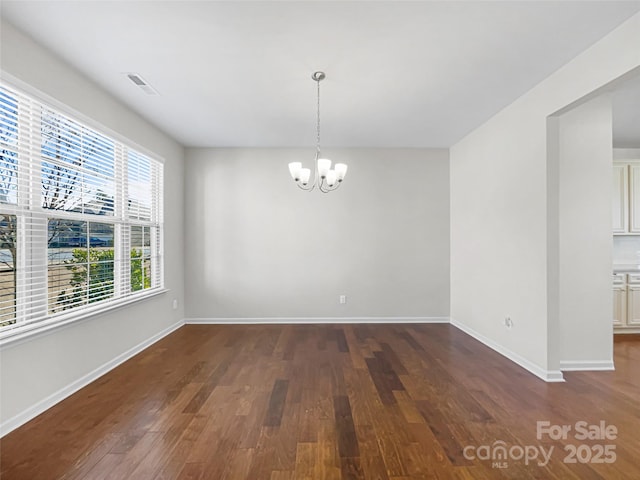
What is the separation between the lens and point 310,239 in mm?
5383

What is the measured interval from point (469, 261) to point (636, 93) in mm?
2545

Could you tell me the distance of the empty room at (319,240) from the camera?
217 centimetres

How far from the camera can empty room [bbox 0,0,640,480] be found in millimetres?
2172

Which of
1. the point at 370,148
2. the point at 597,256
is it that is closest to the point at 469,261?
the point at 597,256

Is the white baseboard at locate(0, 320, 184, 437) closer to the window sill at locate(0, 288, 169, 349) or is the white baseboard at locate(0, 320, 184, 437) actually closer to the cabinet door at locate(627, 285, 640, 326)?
the window sill at locate(0, 288, 169, 349)

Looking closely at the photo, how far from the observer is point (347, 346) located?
163 inches

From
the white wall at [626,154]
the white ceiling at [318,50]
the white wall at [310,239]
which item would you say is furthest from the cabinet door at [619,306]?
the white ceiling at [318,50]

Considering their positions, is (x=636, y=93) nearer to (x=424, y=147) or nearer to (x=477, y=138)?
(x=477, y=138)

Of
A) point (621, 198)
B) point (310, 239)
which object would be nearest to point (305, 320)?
point (310, 239)

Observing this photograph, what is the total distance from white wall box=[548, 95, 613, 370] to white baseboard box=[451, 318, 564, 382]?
0.32 m

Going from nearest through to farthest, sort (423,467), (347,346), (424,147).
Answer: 1. (423,467)
2. (347,346)
3. (424,147)

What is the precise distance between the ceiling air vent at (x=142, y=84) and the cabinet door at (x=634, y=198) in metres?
6.23

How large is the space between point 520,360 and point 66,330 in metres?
4.38

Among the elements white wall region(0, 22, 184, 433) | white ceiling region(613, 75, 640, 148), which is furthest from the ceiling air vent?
white ceiling region(613, 75, 640, 148)
